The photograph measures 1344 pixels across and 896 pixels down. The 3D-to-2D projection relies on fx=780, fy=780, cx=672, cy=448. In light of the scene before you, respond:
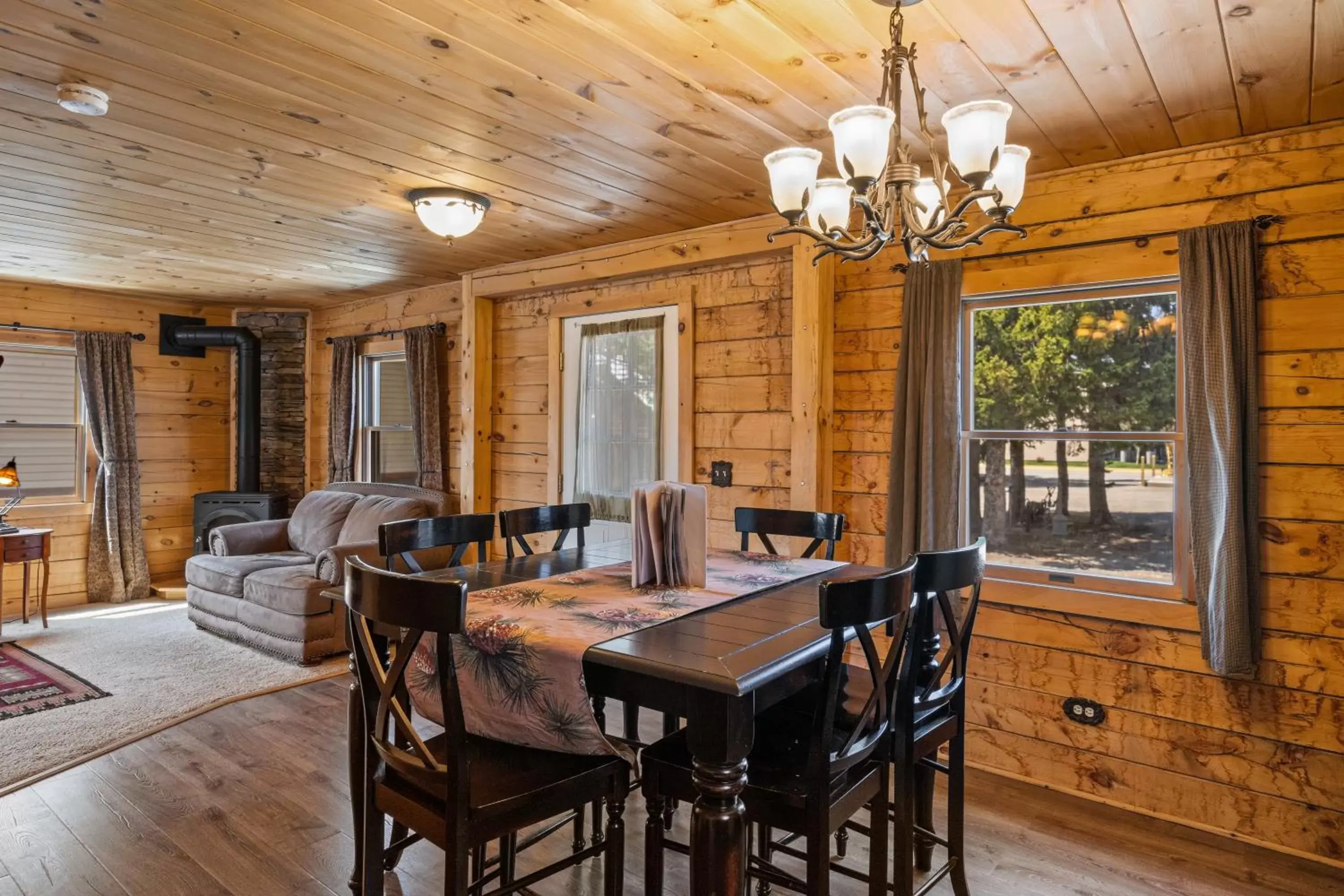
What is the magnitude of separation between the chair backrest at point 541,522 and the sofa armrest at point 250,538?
3.32 meters

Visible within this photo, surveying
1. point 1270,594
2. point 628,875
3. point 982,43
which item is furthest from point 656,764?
point 1270,594

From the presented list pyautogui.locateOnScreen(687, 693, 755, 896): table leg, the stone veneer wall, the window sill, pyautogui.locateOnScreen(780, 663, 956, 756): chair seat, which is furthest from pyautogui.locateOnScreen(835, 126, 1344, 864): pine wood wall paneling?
the stone veneer wall

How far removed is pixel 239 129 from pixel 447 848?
2.46 metres

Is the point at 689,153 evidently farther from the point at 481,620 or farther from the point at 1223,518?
the point at 1223,518

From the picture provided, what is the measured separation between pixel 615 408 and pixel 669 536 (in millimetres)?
2210

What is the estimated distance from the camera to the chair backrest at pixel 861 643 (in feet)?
Answer: 5.48

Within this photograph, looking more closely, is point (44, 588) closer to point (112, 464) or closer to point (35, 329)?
point (112, 464)

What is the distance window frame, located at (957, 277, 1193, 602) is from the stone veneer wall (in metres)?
5.50

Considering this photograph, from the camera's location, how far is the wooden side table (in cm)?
499

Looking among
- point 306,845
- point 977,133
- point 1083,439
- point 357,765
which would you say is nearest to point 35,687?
point 306,845

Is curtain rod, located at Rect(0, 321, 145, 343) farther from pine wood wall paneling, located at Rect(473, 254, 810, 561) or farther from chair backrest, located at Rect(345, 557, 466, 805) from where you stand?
chair backrest, located at Rect(345, 557, 466, 805)

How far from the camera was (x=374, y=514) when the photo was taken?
5.24 metres

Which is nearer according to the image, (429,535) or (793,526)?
(429,535)

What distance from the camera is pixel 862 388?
11.7 ft
